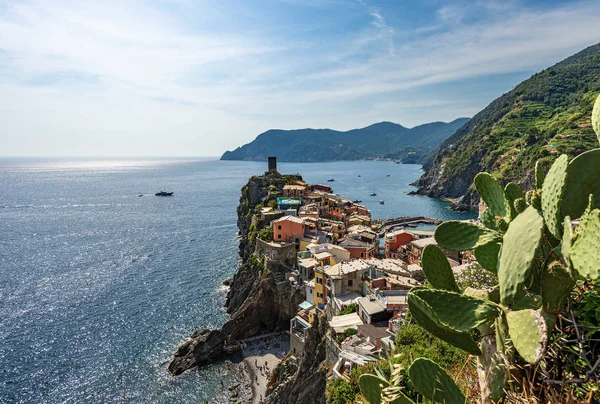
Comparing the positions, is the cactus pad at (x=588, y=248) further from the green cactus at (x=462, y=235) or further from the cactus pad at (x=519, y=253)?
the green cactus at (x=462, y=235)

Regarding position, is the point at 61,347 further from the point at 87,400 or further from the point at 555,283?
the point at 555,283

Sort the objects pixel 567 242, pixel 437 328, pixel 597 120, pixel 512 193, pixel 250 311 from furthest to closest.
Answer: pixel 250 311
pixel 512 193
pixel 437 328
pixel 597 120
pixel 567 242

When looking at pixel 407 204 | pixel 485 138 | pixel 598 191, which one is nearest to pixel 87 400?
pixel 598 191

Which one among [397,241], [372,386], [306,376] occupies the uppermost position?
[372,386]

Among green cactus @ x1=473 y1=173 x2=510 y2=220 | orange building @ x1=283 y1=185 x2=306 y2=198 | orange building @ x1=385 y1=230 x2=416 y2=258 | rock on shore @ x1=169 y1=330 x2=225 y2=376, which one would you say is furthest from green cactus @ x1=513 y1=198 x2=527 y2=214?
orange building @ x1=283 y1=185 x2=306 y2=198

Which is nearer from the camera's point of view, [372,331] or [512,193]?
[512,193]

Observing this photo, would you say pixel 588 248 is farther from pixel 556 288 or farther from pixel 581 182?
pixel 581 182

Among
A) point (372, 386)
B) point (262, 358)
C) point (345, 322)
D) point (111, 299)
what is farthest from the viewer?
point (111, 299)

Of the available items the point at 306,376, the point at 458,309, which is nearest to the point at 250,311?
the point at 306,376
